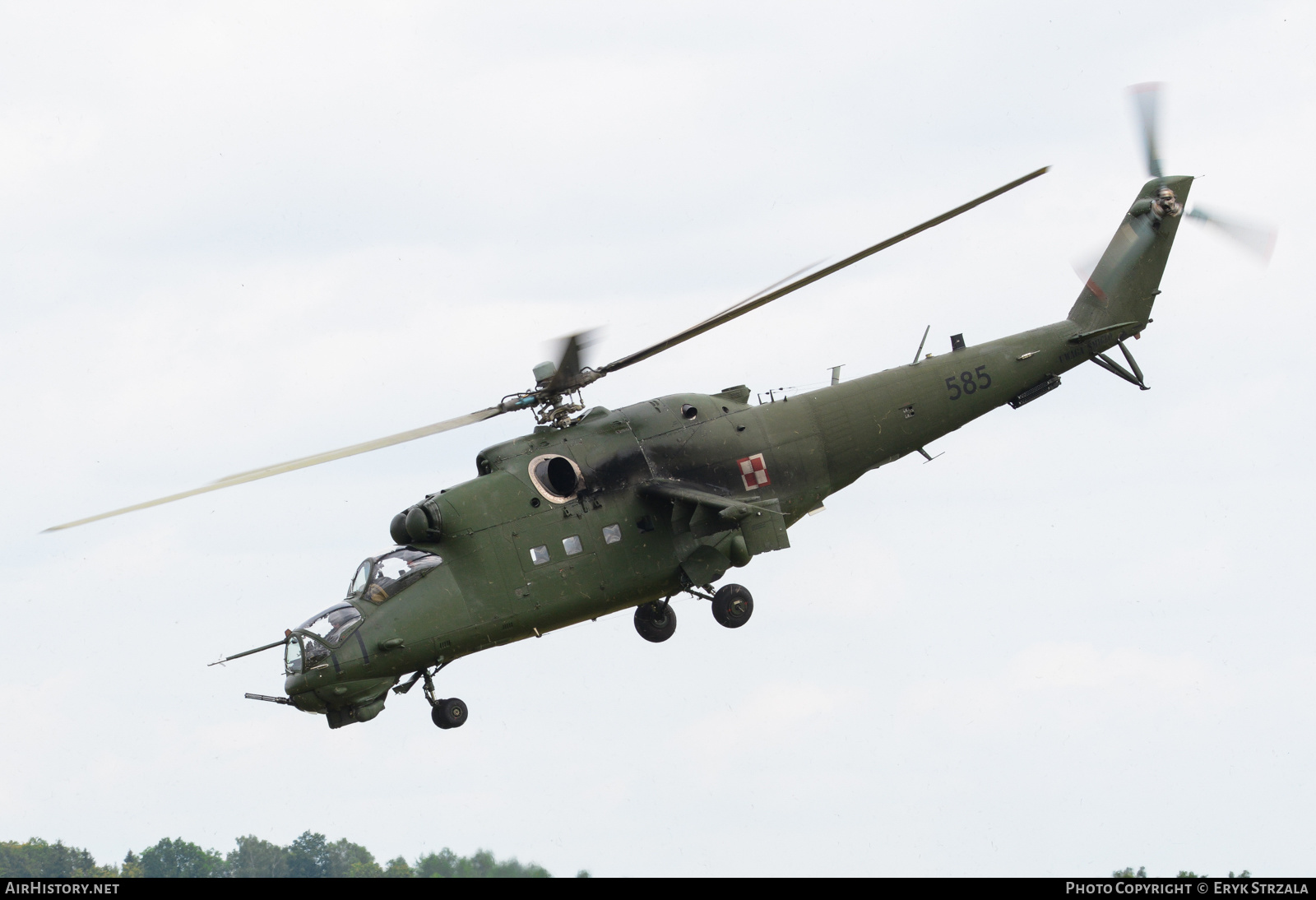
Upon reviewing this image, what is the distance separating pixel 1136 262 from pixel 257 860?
20943mm

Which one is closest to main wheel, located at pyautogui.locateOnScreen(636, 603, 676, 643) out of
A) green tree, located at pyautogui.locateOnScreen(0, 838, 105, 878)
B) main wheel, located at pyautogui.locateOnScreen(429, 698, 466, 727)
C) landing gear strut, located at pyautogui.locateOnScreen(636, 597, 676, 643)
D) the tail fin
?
landing gear strut, located at pyautogui.locateOnScreen(636, 597, 676, 643)

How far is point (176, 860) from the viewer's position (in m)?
33.6

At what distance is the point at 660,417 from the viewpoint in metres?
25.0

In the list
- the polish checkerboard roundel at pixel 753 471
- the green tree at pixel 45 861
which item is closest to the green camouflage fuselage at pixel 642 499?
the polish checkerboard roundel at pixel 753 471

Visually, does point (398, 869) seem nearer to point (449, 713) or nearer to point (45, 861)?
point (449, 713)

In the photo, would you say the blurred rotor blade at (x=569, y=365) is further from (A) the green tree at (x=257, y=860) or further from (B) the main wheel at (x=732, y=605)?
(A) the green tree at (x=257, y=860)

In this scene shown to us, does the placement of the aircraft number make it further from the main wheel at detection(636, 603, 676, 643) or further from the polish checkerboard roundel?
the main wheel at detection(636, 603, 676, 643)

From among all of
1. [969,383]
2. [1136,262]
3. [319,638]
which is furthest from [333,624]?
[1136,262]
